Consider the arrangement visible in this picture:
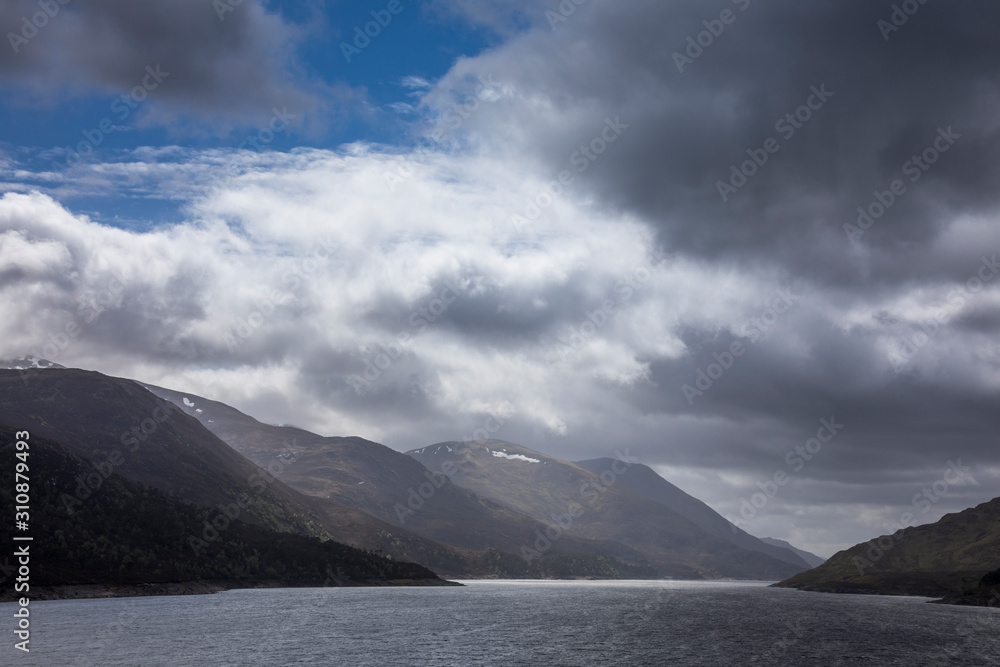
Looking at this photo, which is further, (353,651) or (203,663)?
(353,651)

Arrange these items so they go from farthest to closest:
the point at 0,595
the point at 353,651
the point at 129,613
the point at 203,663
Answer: the point at 0,595, the point at 129,613, the point at 353,651, the point at 203,663

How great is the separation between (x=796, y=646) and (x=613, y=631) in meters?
42.6

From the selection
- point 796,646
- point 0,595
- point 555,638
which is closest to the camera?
point 796,646

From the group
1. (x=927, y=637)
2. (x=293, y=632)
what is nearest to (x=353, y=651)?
(x=293, y=632)

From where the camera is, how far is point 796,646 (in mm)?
141125

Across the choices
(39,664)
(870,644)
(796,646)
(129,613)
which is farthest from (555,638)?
(129,613)

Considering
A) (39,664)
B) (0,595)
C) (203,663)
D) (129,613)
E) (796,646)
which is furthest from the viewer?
(0,595)

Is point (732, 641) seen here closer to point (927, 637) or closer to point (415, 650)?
point (927, 637)

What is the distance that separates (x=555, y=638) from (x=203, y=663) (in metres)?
73.9

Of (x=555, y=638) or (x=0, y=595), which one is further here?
(x=0, y=595)

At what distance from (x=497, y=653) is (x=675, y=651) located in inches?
1276

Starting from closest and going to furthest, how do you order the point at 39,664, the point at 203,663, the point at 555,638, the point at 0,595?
1. the point at 39,664
2. the point at 203,663
3. the point at 555,638
4. the point at 0,595

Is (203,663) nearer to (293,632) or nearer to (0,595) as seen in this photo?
(293,632)

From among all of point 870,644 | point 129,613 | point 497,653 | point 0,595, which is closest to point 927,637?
point 870,644
